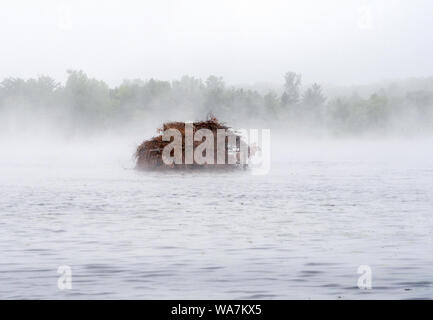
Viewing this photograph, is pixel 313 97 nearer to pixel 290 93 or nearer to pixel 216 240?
pixel 290 93

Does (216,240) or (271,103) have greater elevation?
(271,103)

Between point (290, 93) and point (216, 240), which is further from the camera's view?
point (290, 93)

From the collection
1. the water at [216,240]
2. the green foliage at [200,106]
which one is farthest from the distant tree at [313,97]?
the water at [216,240]

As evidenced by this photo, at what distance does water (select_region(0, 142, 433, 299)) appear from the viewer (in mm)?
15758

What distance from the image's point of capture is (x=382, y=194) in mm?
33781

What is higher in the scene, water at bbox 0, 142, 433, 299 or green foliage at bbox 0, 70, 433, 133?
green foliage at bbox 0, 70, 433, 133

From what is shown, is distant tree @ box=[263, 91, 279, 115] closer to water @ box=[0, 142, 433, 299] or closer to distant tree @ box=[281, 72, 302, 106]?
distant tree @ box=[281, 72, 302, 106]

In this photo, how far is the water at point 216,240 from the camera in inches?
620

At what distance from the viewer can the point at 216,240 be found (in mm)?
21172

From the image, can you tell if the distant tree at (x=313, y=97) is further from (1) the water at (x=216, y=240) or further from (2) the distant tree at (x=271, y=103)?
(1) the water at (x=216, y=240)

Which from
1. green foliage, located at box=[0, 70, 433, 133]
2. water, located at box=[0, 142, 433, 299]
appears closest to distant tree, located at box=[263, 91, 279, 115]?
green foliage, located at box=[0, 70, 433, 133]

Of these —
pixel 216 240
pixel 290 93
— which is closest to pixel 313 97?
pixel 290 93

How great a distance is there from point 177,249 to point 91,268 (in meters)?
2.70
